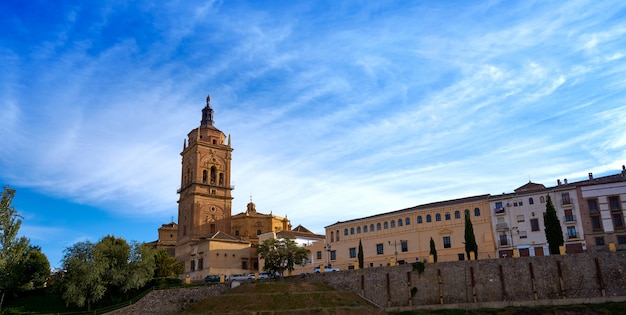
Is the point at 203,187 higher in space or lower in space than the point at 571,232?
higher

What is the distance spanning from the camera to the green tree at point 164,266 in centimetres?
6719

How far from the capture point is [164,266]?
67.5 meters

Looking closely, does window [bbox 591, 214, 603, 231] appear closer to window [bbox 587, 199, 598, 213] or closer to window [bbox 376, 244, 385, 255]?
window [bbox 587, 199, 598, 213]

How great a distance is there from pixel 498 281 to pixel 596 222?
577 inches

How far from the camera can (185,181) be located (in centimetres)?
8712

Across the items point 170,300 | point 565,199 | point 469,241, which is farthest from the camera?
point 170,300

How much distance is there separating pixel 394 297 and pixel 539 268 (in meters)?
14.0

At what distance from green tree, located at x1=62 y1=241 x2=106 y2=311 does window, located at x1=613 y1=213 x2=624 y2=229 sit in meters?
54.4

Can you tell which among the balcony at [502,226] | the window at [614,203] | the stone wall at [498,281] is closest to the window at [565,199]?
the window at [614,203]

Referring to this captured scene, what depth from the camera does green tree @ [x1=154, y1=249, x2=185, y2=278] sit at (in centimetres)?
6719

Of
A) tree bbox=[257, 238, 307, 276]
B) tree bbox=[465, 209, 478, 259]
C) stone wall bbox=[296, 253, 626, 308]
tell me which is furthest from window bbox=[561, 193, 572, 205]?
tree bbox=[257, 238, 307, 276]

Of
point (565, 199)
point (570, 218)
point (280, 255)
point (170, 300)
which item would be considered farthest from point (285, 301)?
point (565, 199)

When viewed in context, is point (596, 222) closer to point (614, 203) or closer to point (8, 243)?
point (614, 203)

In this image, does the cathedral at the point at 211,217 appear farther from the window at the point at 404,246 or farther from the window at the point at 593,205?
the window at the point at 593,205
